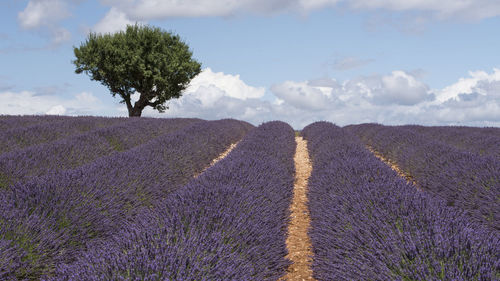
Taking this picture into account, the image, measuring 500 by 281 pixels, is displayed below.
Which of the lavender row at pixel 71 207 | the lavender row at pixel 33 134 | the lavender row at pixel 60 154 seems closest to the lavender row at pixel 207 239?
the lavender row at pixel 71 207

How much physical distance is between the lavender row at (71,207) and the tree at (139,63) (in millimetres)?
14598

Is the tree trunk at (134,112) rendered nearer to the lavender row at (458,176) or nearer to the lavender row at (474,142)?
the lavender row at (474,142)

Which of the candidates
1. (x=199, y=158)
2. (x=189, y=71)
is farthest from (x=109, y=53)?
(x=199, y=158)

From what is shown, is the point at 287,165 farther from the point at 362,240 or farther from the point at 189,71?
the point at 189,71

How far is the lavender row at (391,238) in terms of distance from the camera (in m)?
A: 2.11

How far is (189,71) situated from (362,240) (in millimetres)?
19257

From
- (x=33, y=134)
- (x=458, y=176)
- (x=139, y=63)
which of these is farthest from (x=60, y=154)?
(x=139, y=63)

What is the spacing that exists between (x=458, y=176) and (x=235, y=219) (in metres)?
3.71

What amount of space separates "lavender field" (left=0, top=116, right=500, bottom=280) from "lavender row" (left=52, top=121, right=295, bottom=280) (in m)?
0.01

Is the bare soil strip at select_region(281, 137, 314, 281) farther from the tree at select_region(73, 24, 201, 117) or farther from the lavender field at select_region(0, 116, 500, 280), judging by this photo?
the tree at select_region(73, 24, 201, 117)

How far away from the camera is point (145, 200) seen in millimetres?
4652

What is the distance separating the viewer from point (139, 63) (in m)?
19.2

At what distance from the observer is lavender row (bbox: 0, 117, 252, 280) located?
2.93 metres

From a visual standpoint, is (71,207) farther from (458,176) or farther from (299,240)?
(458,176)
